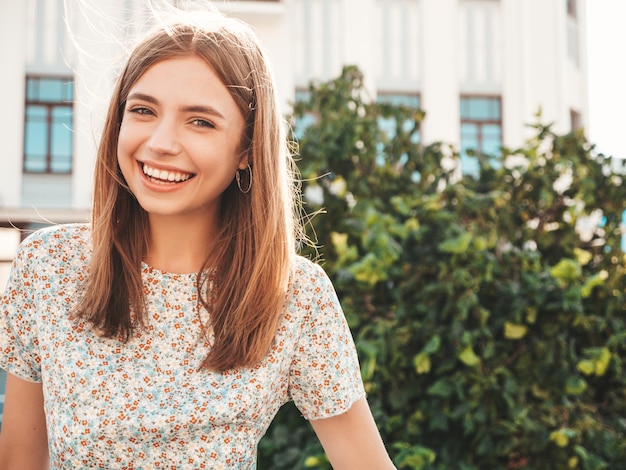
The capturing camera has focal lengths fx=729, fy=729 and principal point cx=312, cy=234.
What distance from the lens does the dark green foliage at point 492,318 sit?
2.45 m

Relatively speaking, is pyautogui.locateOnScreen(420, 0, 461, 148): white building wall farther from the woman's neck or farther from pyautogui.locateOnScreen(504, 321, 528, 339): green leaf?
the woman's neck

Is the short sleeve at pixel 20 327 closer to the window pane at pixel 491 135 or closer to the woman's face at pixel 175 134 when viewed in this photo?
the woman's face at pixel 175 134

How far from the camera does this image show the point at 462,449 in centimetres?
255

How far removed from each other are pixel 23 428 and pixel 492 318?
5.41 feet

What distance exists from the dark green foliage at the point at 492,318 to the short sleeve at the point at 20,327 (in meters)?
0.98

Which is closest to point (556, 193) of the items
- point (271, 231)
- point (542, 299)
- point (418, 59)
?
point (542, 299)

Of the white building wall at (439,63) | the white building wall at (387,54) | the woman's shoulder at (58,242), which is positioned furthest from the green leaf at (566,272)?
the white building wall at (439,63)

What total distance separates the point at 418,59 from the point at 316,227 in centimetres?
900

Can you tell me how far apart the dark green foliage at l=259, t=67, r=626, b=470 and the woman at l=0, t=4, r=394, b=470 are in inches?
26.3

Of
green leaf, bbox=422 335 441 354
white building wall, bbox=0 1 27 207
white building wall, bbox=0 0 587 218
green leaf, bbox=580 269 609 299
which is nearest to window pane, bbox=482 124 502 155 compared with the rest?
white building wall, bbox=0 0 587 218

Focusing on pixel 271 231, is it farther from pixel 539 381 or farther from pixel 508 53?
pixel 508 53

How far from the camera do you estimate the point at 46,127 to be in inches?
429

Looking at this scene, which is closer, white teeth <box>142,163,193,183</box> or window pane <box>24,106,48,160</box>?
white teeth <box>142,163,193,183</box>

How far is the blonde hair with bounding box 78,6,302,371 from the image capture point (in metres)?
1.57
